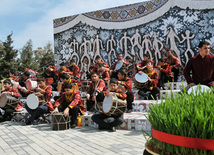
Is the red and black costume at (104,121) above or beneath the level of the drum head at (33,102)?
beneath

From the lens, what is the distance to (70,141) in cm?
388

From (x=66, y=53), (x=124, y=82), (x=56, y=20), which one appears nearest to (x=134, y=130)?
Result: (x=124, y=82)

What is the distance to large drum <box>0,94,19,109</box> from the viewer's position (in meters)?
6.02

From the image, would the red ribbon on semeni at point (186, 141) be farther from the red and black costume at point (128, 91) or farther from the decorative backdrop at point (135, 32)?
the decorative backdrop at point (135, 32)

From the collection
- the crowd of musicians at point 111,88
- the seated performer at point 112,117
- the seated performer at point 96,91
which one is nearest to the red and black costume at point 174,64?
the crowd of musicians at point 111,88

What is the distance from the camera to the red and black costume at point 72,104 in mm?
5091

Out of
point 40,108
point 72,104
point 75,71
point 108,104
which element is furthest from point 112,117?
point 75,71

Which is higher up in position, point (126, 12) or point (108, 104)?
point (126, 12)

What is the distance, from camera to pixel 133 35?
9570mm

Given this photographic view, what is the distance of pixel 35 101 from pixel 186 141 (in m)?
4.66

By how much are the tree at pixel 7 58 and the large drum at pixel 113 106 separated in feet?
82.5

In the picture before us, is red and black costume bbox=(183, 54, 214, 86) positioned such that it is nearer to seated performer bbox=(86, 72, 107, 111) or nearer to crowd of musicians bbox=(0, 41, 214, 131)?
crowd of musicians bbox=(0, 41, 214, 131)

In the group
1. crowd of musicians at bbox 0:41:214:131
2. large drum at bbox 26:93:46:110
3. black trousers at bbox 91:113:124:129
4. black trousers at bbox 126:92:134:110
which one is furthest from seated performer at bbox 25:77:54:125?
black trousers at bbox 126:92:134:110

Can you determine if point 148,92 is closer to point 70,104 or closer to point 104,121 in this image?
point 104,121
